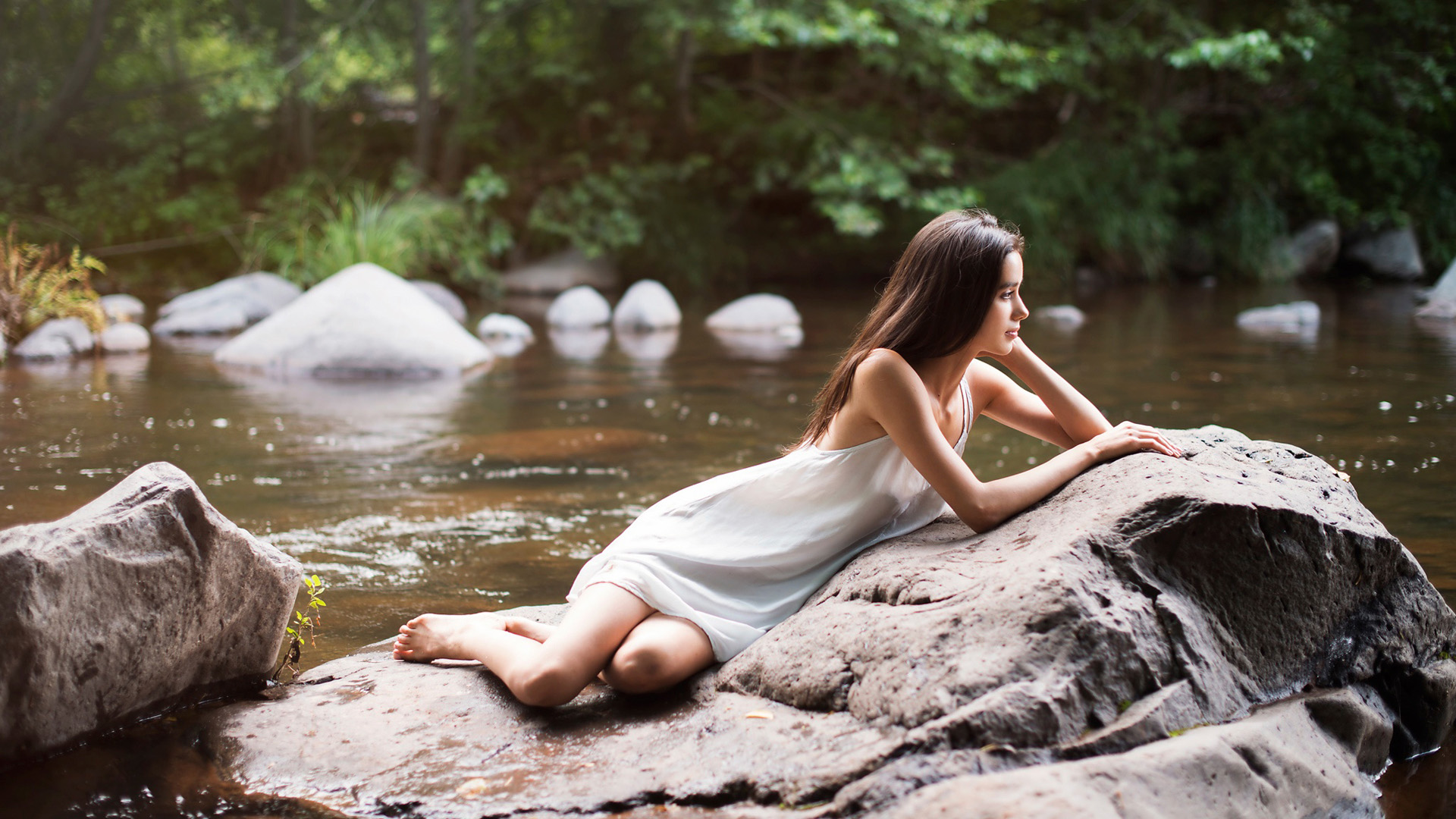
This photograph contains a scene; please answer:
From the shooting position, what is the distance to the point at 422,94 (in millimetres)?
15969

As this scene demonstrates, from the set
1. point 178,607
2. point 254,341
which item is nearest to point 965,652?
point 178,607

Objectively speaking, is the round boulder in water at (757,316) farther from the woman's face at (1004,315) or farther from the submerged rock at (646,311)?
the woman's face at (1004,315)

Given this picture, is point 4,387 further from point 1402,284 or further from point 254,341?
point 1402,284

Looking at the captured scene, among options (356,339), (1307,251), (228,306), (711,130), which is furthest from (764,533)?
(1307,251)

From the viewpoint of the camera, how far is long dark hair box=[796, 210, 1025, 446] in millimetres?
2914

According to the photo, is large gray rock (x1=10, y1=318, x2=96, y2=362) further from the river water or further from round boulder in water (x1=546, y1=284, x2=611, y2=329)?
round boulder in water (x1=546, y1=284, x2=611, y2=329)

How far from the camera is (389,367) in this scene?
935 cm

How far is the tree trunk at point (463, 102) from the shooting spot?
626 inches

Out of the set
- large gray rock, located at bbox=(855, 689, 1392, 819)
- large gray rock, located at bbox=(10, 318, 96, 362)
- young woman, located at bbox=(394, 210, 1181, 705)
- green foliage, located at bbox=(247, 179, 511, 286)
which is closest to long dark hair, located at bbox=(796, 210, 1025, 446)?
young woman, located at bbox=(394, 210, 1181, 705)

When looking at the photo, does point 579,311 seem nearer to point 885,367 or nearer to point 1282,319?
point 1282,319

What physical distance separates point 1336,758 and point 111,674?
9.34 ft

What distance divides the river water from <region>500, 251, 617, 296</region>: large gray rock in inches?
218

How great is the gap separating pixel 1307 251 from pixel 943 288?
18.0m

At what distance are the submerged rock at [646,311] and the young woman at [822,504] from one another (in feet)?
32.0
